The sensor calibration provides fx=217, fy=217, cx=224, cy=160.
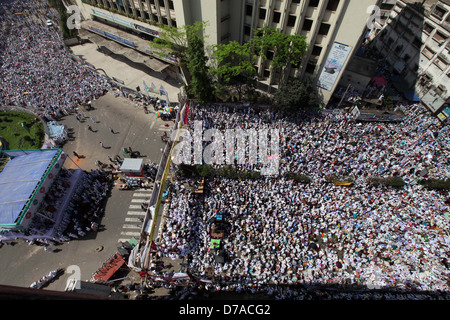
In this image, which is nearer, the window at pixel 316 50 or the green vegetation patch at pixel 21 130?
the window at pixel 316 50

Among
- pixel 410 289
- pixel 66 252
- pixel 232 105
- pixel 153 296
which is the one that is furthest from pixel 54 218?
pixel 410 289

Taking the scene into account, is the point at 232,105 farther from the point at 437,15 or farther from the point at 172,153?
the point at 437,15

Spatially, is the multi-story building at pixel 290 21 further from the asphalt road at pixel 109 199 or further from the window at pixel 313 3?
the asphalt road at pixel 109 199

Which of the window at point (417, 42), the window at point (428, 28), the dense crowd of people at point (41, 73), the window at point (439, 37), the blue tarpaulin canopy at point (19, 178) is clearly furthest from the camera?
the dense crowd of people at point (41, 73)

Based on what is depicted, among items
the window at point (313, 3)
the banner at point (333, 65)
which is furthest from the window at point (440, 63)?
the window at point (313, 3)

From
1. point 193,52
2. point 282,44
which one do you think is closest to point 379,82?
point 282,44

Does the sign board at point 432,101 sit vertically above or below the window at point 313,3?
below

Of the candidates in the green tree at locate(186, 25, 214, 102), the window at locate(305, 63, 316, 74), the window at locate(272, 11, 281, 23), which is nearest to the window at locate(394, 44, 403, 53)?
the window at locate(305, 63, 316, 74)

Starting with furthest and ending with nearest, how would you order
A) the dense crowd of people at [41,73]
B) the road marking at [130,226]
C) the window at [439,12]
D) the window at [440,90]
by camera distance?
the dense crowd of people at [41,73] < the window at [439,12] < the window at [440,90] < the road marking at [130,226]
